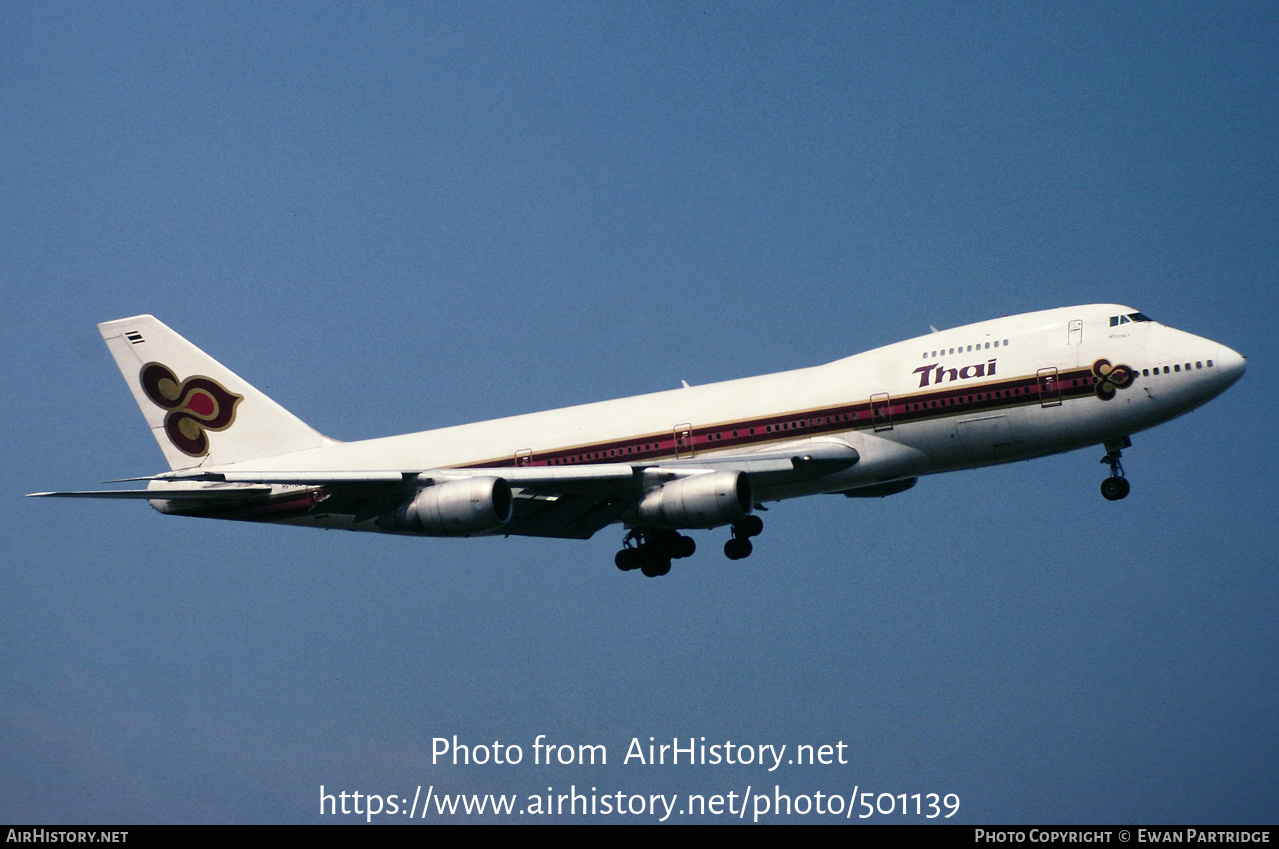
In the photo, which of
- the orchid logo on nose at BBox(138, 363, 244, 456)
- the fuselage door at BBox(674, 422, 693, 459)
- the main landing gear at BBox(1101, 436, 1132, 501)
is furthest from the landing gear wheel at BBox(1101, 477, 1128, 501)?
the orchid logo on nose at BBox(138, 363, 244, 456)

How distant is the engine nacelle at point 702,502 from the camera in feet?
129

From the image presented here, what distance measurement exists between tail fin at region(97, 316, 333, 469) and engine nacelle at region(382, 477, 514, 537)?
11319mm

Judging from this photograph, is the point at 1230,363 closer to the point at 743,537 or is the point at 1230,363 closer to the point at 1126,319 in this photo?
the point at 1126,319

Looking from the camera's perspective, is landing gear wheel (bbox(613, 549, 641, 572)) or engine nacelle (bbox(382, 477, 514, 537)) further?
landing gear wheel (bbox(613, 549, 641, 572))

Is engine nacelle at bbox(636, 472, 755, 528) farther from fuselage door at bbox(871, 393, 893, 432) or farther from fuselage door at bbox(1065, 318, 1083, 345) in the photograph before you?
fuselage door at bbox(1065, 318, 1083, 345)

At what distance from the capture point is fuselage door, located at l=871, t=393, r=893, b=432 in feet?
133

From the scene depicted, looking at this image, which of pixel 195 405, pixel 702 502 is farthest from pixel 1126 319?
pixel 195 405

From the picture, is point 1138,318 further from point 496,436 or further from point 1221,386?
point 496,436

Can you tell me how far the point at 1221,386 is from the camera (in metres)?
38.4

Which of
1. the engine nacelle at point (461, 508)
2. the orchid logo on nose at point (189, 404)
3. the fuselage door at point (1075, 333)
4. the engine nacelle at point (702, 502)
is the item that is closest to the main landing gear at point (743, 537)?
the engine nacelle at point (702, 502)

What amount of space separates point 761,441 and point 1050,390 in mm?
8379

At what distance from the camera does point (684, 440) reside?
141 feet
